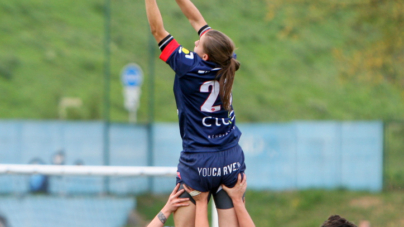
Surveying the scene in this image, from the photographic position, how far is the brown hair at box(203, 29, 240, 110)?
337cm

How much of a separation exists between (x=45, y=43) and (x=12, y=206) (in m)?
15.1

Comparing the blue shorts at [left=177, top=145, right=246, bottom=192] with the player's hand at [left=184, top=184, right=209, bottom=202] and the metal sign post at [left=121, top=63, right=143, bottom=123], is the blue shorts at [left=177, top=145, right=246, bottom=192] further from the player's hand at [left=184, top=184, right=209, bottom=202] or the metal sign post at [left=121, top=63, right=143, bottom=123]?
the metal sign post at [left=121, top=63, right=143, bottom=123]

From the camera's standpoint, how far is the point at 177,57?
3348mm

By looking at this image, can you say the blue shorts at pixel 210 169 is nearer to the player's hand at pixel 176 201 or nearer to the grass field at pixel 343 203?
the player's hand at pixel 176 201

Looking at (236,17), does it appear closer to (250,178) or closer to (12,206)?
(250,178)

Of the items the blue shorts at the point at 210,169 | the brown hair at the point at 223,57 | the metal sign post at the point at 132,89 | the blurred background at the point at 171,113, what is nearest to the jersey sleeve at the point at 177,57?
the brown hair at the point at 223,57

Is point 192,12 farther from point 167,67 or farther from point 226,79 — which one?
point 167,67

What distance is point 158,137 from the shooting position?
12797 millimetres

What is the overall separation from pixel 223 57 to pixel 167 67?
16160 millimetres

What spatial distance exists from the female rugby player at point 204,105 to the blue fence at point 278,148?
28.1 ft

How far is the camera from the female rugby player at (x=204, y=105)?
3377mm

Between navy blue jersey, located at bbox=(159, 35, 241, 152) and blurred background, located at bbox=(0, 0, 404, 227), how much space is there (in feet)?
10.8

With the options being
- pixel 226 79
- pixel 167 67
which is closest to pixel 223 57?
pixel 226 79

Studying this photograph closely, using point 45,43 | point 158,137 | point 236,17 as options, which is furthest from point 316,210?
point 236,17
